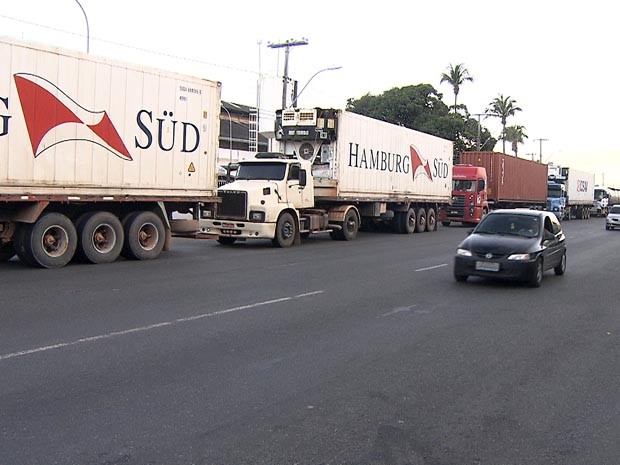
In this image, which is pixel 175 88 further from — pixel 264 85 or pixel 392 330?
pixel 264 85

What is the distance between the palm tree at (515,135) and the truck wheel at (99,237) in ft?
263

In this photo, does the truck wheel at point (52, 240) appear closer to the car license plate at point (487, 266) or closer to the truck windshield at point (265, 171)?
the truck windshield at point (265, 171)

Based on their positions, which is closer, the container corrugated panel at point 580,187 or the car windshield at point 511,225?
the car windshield at point 511,225

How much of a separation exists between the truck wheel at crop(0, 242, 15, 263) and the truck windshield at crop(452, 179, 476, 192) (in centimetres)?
2524

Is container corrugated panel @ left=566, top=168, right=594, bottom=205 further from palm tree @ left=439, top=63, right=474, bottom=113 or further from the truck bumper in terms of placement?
the truck bumper

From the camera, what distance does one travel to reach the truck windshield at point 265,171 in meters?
20.2

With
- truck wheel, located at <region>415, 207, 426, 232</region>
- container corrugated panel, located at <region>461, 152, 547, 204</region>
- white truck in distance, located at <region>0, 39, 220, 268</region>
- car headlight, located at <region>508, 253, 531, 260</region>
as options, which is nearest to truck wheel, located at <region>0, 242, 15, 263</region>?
white truck in distance, located at <region>0, 39, 220, 268</region>

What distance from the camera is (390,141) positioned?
2602 cm

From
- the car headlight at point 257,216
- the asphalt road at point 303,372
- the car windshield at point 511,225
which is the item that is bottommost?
the asphalt road at point 303,372

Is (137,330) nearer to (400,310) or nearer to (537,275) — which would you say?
(400,310)

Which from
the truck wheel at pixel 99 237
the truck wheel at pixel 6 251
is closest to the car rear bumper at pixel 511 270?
the truck wheel at pixel 99 237

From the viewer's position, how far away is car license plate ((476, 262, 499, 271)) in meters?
12.0

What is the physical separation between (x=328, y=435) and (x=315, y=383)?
1274 millimetres

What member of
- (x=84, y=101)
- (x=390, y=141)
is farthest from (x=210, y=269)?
(x=390, y=141)
